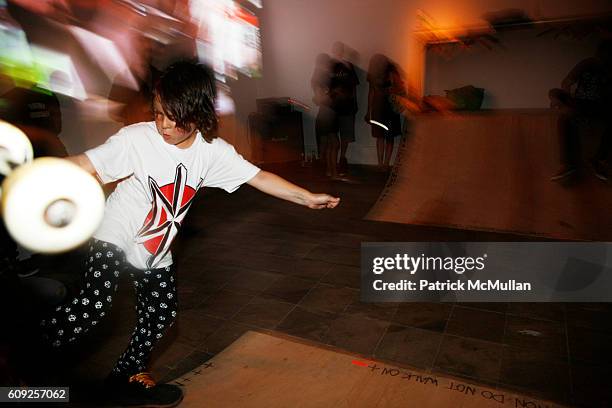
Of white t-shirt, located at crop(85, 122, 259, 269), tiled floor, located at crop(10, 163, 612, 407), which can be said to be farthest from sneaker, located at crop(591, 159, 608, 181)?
white t-shirt, located at crop(85, 122, 259, 269)

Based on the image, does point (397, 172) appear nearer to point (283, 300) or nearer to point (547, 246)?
point (547, 246)

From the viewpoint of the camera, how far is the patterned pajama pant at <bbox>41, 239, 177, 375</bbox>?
5.61 feet

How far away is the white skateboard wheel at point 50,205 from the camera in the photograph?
1.27 metres

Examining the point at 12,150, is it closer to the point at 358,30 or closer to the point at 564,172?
the point at 564,172

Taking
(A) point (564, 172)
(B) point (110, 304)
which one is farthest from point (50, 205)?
(A) point (564, 172)

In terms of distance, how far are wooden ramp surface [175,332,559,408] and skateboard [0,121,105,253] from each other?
120 cm

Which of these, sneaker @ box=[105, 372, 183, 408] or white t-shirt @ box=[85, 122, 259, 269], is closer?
white t-shirt @ box=[85, 122, 259, 269]

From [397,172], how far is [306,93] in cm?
335

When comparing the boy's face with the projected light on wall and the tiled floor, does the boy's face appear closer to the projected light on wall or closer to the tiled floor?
the tiled floor

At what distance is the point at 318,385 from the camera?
2.21 metres

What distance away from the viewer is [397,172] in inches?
250

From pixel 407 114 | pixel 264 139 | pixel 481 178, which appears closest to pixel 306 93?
pixel 264 139

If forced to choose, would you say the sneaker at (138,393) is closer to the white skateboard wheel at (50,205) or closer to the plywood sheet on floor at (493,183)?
the white skateboard wheel at (50,205)

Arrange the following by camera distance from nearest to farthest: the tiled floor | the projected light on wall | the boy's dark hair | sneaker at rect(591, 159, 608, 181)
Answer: the boy's dark hair → the tiled floor → sneaker at rect(591, 159, 608, 181) → the projected light on wall
